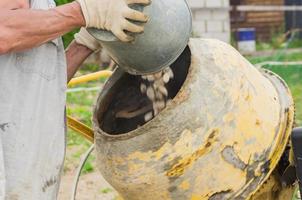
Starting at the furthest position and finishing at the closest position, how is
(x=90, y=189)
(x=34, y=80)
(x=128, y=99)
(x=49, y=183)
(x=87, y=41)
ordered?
(x=90, y=189)
(x=128, y=99)
(x=87, y=41)
(x=49, y=183)
(x=34, y=80)

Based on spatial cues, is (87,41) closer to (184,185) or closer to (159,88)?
(159,88)

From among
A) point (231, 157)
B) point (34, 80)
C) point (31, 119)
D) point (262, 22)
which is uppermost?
point (34, 80)

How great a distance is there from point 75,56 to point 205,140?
0.65 metres

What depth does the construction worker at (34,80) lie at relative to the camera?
2.49m

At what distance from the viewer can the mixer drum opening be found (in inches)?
122

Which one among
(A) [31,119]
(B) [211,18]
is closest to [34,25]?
(A) [31,119]

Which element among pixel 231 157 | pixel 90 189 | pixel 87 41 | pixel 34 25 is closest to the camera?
pixel 34 25

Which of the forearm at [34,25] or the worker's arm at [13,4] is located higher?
the worker's arm at [13,4]

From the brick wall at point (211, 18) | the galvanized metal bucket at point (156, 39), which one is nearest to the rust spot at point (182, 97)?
the galvanized metal bucket at point (156, 39)

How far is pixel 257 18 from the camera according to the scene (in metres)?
15.2

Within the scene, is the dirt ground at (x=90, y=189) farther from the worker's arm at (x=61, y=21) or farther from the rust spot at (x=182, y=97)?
the worker's arm at (x=61, y=21)

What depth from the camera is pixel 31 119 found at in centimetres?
Result: 257

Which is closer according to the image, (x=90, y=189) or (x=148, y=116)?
(x=148, y=116)

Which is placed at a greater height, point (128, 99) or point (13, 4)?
point (13, 4)
